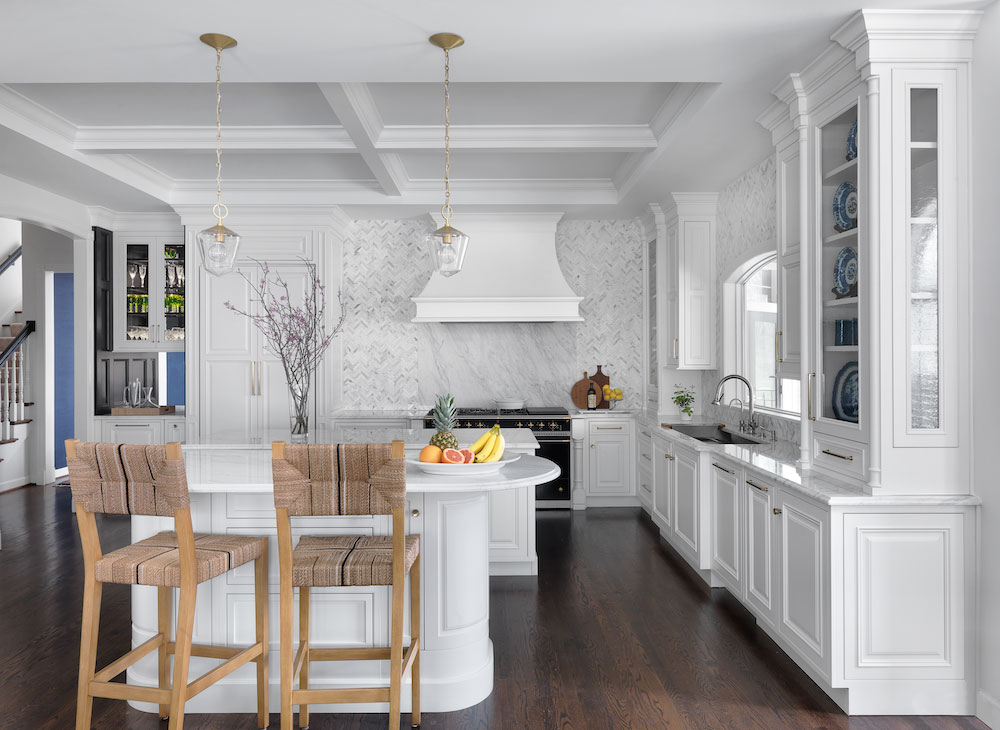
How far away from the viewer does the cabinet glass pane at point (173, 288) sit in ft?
20.1

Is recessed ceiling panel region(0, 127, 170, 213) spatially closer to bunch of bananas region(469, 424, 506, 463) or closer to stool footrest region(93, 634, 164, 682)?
stool footrest region(93, 634, 164, 682)

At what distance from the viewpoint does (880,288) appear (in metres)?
2.57

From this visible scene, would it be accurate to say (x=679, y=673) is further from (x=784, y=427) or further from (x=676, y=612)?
(x=784, y=427)

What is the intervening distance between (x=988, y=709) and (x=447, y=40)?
320 centimetres

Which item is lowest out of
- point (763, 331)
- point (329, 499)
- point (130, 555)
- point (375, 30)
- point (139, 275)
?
point (130, 555)

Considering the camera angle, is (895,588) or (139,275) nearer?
(895,588)

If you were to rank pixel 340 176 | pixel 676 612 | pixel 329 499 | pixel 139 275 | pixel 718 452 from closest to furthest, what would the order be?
pixel 329 499, pixel 676 612, pixel 718 452, pixel 340 176, pixel 139 275

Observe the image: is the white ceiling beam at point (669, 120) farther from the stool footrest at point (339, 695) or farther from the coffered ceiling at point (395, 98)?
the stool footrest at point (339, 695)

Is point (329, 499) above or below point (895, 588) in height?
above

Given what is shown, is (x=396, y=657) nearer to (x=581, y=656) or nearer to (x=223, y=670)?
(x=223, y=670)

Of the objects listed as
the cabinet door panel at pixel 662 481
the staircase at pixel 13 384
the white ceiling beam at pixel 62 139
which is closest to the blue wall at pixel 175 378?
the staircase at pixel 13 384

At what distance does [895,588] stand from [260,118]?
4.08m

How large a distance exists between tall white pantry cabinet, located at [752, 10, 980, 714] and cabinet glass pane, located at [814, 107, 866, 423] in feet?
0.35

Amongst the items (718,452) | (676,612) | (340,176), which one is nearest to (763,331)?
(718,452)
